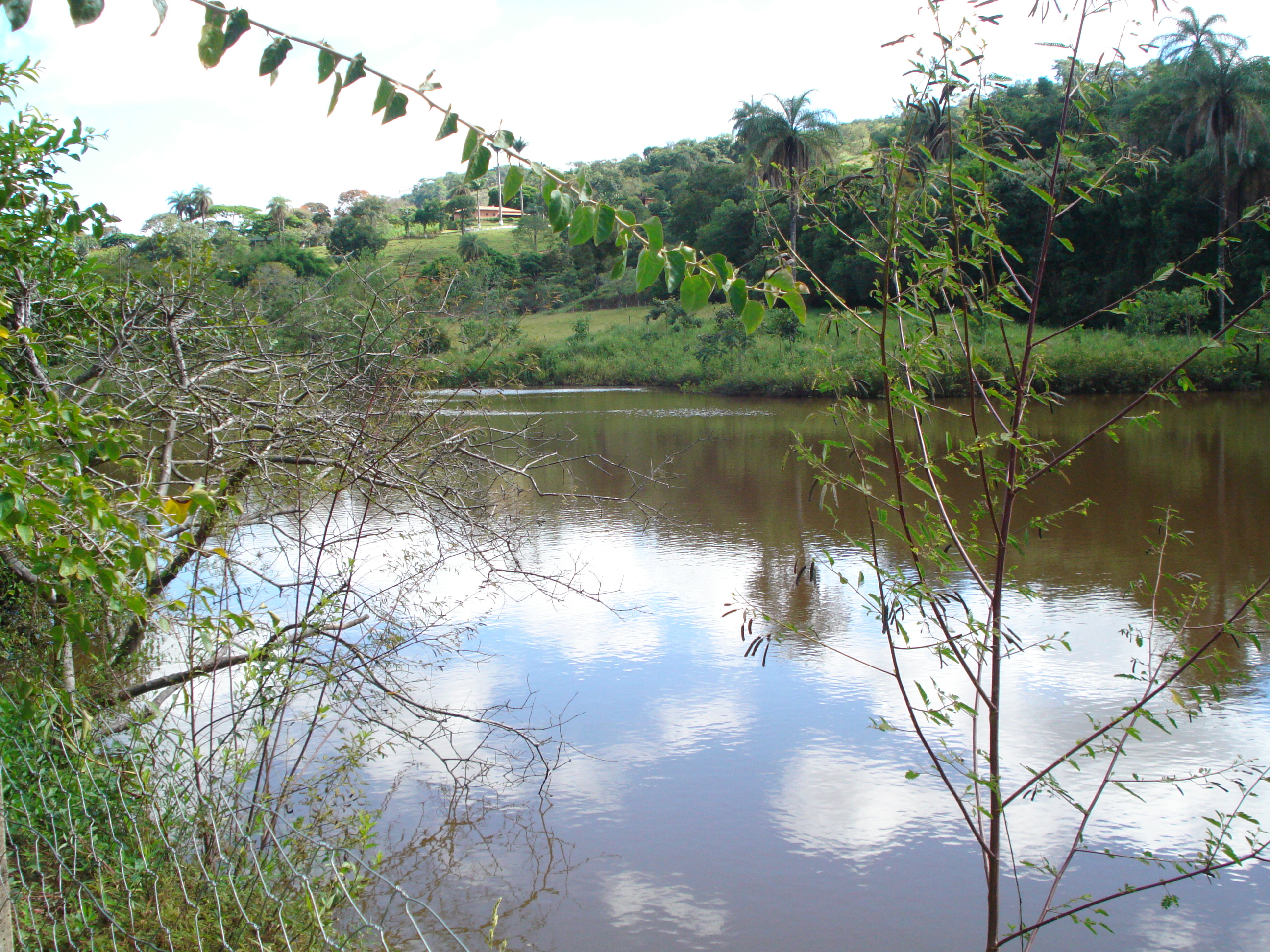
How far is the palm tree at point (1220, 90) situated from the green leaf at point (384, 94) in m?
31.1

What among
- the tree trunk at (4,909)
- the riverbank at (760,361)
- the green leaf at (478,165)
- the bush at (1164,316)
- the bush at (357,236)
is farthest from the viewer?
the bush at (1164,316)

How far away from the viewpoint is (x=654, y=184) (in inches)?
2356

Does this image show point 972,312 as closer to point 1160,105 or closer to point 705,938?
point 705,938

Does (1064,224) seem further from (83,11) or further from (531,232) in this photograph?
(83,11)

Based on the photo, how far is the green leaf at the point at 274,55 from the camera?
160 cm

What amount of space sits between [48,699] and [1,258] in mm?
2505

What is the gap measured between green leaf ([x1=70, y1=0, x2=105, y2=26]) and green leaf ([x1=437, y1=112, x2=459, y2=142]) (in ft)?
1.70

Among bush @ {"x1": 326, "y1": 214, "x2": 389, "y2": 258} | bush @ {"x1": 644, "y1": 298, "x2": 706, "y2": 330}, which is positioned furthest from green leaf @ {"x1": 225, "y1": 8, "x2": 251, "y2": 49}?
bush @ {"x1": 644, "y1": 298, "x2": 706, "y2": 330}

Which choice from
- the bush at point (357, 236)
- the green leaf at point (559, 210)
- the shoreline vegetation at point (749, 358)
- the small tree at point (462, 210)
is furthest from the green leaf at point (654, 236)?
the small tree at point (462, 210)


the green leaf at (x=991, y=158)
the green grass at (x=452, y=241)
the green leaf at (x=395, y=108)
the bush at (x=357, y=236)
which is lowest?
the green leaf at (x=395, y=108)

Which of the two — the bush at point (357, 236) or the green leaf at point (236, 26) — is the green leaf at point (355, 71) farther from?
the bush at point (357, 236)

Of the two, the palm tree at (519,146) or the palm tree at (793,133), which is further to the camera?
the palm tree at (793,133)

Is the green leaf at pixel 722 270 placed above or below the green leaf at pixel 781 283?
above

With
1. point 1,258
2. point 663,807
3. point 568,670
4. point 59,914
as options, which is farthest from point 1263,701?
point 1,258
